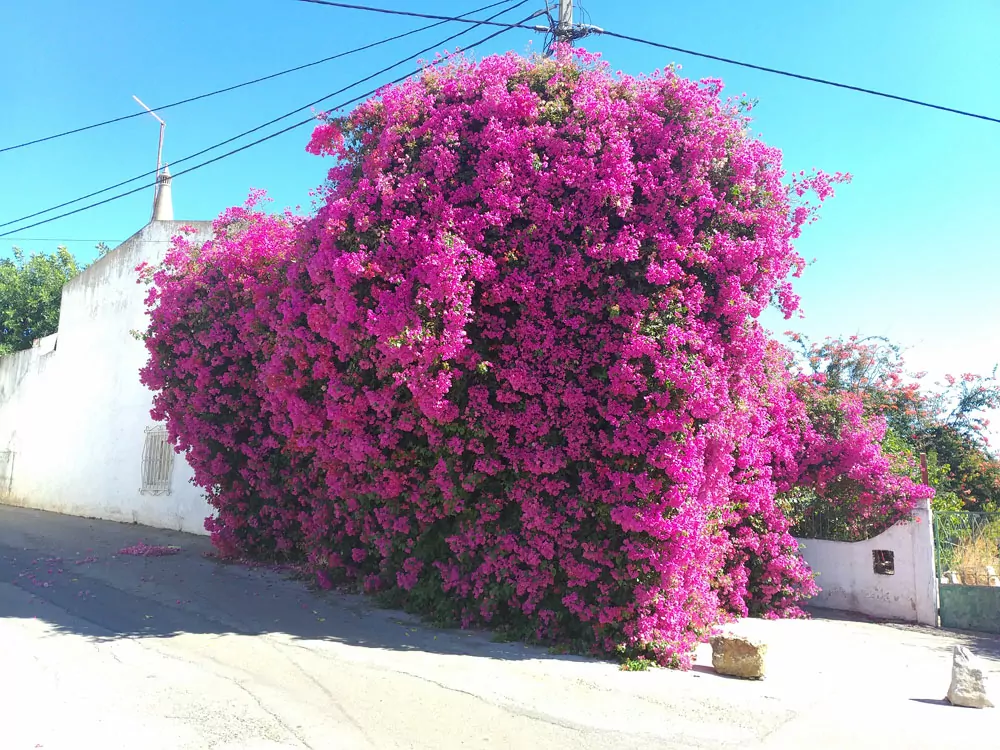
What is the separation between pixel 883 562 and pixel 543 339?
607cm

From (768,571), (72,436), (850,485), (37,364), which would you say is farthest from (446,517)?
(37,364)

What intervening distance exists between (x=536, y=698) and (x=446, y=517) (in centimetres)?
248

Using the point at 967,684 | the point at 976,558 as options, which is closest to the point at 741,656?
the point at 967,684

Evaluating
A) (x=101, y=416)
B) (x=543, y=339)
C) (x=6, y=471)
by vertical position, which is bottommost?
(x=6, y=471)

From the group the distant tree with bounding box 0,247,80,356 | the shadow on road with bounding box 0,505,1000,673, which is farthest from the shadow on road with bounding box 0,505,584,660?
the distant tree with bounding box 0,247,80,356

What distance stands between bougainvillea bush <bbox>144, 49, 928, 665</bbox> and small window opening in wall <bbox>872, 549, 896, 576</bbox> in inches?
99.9

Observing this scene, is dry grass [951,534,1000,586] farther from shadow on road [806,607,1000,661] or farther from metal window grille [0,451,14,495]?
metal window grille [0,451,14,495]

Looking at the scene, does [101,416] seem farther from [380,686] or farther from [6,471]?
[380,686]

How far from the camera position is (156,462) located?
47.3 ft

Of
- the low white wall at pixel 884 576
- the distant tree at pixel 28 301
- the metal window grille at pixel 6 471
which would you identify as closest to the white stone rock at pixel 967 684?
the low white wall at pixel 884 576

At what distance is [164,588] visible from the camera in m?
8.25

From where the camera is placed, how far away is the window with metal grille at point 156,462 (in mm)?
14109

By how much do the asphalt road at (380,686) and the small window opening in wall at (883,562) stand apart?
1204 mm

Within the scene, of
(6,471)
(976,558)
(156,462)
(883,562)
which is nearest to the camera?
(976,558)
